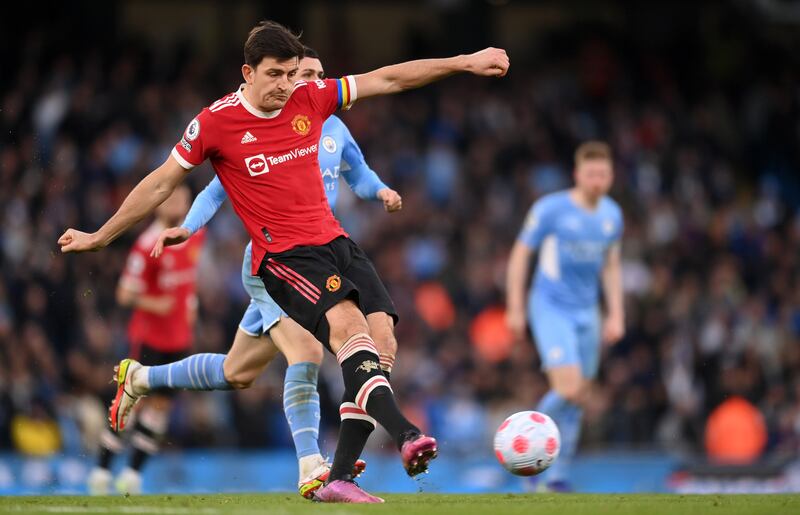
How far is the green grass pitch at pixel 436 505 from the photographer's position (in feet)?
21.3

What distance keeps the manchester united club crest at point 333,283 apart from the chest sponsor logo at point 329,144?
142cm

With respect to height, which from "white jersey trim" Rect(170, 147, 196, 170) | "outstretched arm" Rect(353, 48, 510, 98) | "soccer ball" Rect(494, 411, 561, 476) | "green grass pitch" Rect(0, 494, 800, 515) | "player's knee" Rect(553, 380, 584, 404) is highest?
"outstretched arm" Rect(353, 48, 510, 98)

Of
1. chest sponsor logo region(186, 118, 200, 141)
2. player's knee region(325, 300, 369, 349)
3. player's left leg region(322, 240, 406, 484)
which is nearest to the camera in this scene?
player's knee region(325, 300, 369, 349)

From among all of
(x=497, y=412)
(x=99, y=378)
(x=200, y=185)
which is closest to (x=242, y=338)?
(x=99, y=378)

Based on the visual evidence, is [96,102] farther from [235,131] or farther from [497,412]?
[235,131]

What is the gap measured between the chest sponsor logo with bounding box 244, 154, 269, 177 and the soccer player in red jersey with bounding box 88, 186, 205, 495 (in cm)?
348

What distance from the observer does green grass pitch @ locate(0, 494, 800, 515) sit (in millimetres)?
6480

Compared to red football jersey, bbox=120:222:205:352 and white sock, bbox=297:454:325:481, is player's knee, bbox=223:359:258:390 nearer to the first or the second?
white sock, bbox=297:454:325:481

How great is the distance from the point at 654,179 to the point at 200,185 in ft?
25.6

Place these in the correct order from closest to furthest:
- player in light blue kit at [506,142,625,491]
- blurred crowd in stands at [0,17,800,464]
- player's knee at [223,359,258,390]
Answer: player's knee at [223,359,258,390], player in light blue kit at [506,142,625,491], blurred crowd in stands at [0,17,800,464]

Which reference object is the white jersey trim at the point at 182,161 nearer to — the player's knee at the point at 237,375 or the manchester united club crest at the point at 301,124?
the manchester united club crest at the point at 301,124

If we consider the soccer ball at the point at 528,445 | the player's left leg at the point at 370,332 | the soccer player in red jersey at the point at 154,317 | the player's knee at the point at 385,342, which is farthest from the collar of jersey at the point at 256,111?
the soccer player in red jersey at the point at 154,317

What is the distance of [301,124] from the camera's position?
712 centimetres

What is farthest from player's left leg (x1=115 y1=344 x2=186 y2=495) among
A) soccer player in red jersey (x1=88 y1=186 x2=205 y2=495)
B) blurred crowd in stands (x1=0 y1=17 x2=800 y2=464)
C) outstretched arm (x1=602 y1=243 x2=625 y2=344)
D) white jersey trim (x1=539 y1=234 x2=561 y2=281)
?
outstretched arm (x1=602 y1=243 x2=625 y2=344)
